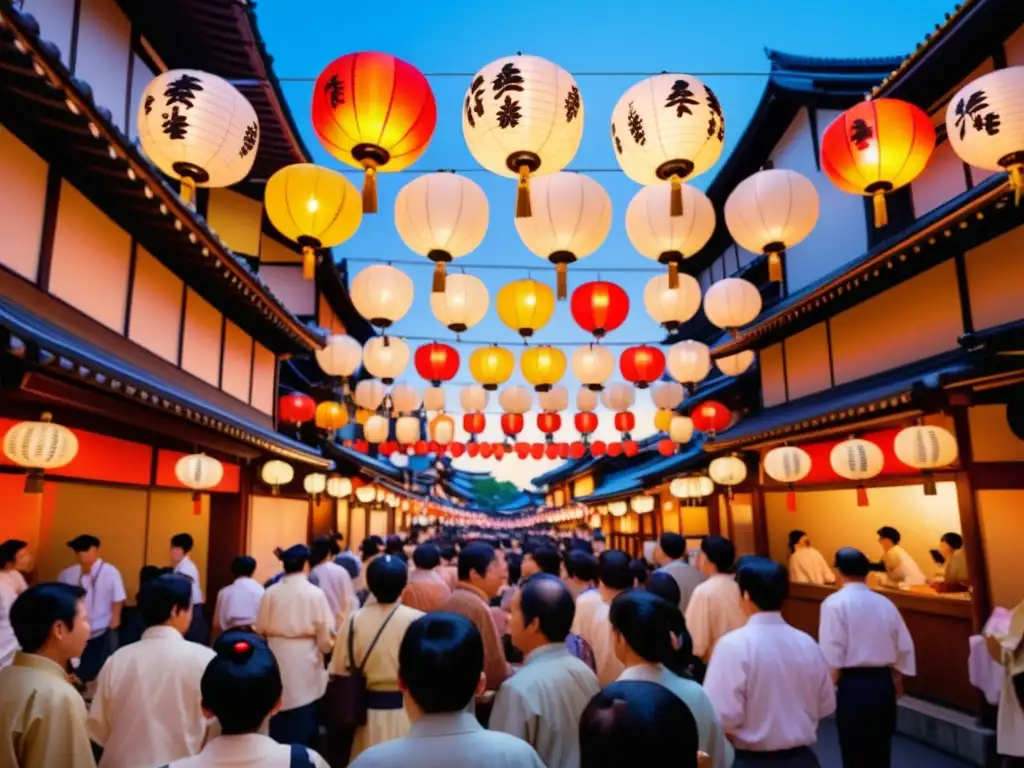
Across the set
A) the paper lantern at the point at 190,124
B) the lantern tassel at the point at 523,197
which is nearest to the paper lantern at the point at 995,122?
the lantern tassel at the point at 523,197

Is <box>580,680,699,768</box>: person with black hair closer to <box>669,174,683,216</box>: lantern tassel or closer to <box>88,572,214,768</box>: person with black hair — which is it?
<box>88,572,214,768</box>: person with black hair

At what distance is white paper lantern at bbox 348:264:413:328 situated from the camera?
31.9ft

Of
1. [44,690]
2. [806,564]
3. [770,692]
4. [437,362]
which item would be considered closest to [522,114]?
[770,692]

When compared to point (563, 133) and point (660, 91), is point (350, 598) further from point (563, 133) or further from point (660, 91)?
point (660, 91)

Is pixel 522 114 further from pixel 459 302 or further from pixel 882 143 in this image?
pixel 459 302

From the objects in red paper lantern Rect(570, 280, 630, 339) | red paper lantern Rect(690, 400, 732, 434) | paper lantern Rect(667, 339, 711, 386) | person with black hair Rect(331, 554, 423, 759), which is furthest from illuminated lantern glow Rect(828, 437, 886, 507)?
person with black hair Rect(331, 554, 423, 759)

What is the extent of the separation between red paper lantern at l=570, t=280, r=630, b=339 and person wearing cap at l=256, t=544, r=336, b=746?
16.3ft

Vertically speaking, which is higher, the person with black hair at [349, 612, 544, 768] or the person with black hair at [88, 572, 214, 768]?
the person with black hair at [349, 612, 544, 768]

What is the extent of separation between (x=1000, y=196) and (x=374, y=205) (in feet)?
20.9

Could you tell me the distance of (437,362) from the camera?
1269cm

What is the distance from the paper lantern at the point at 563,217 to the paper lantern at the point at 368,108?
169 centimetres

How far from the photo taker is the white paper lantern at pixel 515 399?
1727 centimetres

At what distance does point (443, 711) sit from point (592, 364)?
1109cm

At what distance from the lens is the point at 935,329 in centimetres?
1002
